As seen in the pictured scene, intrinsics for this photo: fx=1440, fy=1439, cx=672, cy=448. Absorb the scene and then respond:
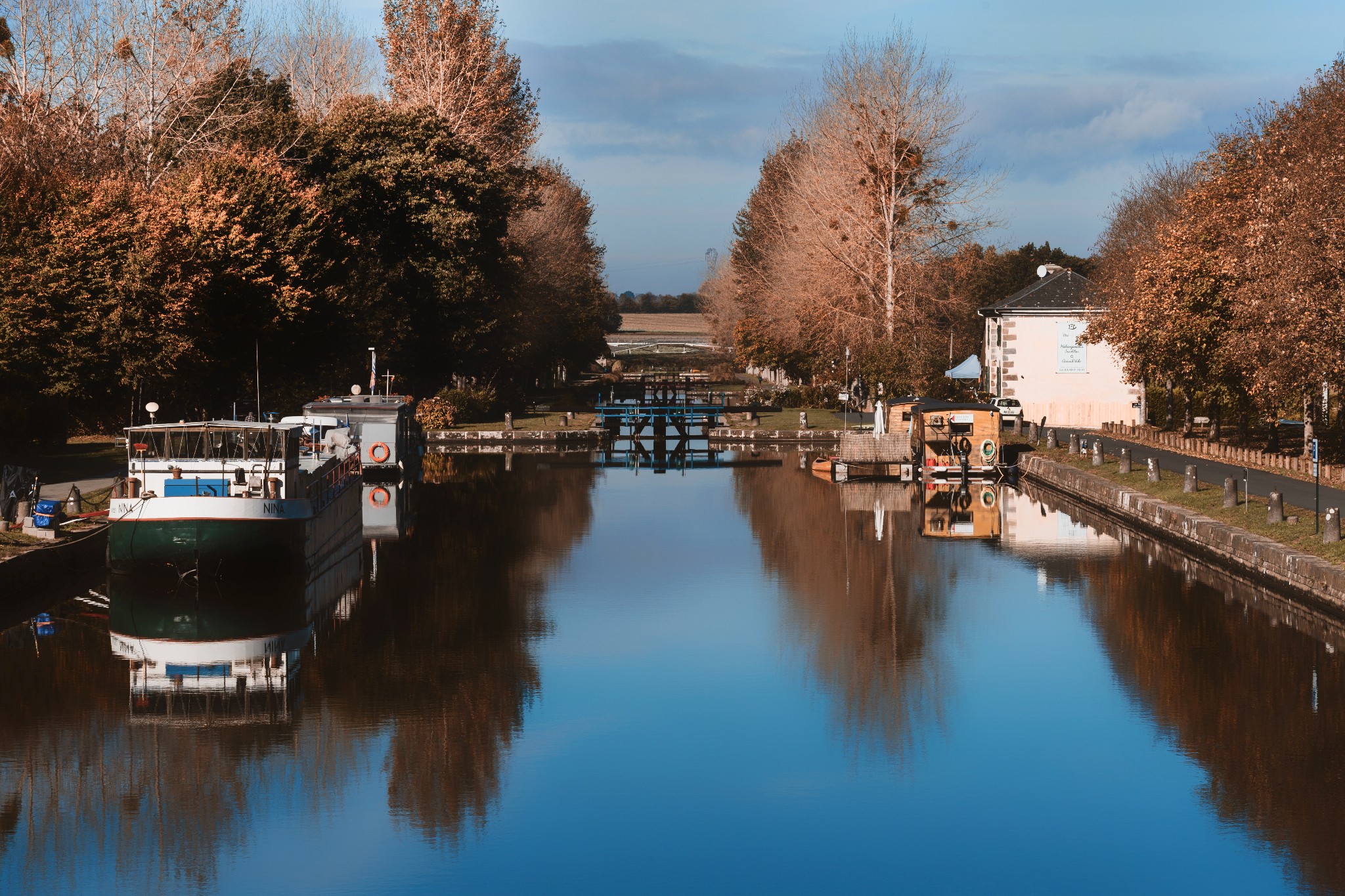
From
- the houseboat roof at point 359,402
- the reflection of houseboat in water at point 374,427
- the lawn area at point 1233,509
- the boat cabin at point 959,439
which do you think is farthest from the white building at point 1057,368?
the reflection of houseboat in water at point 374,427

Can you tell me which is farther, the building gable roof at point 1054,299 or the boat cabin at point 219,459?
the building gable roof at point 1054,299

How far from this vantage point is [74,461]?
38781mm

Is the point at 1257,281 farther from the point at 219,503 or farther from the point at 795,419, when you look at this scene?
the point at 795,419

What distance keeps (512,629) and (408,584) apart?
451 cm

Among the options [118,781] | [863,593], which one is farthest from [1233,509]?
[118,781]

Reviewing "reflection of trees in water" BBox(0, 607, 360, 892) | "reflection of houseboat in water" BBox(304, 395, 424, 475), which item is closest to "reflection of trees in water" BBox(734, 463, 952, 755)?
"reflection of trees in water" BBox(0, 607, 360, 892)

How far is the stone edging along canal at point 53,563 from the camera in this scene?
22.6 metres

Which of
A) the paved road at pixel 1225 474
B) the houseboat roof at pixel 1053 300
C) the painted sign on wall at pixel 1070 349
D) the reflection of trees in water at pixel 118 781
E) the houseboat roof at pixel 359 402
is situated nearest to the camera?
the reflection of trees in water at pixel 118 781

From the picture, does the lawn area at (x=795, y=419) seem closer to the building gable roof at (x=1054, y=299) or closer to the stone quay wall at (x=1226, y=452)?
the building gable roof at (x=1054, y=299)

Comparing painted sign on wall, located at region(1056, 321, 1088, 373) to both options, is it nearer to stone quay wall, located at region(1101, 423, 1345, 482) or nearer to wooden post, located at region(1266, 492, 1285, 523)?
stone quay wall, located at region(1101, 423, 1345, 482)

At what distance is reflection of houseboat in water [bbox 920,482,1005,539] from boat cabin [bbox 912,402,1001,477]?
600 millimetres

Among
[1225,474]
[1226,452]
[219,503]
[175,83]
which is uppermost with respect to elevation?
[175,83]

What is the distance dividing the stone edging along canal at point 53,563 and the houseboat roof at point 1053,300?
4256 cm

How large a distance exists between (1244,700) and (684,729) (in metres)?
6.70
